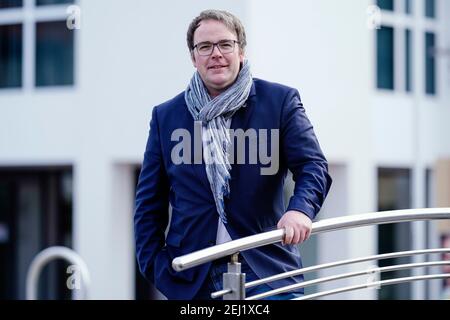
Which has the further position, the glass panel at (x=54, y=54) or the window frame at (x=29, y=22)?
the window frame at (x=29, y=22)

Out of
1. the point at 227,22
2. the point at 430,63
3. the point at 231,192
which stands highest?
the point at 430,63

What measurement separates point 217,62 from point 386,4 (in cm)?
428

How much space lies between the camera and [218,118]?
283cm

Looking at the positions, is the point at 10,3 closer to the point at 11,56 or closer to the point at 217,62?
the point at 11,56

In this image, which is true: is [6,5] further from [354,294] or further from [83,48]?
[354,294]

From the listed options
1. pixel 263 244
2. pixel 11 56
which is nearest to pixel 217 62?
pixel 263 244

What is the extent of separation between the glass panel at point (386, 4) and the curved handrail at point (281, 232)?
13.5 ft

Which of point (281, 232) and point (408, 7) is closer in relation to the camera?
point (281, 232)

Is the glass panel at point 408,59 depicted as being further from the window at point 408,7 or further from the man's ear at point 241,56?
the man's ear at point 241,56

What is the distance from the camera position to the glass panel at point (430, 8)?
732 cm

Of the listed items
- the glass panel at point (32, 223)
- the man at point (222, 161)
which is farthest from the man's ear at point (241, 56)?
the glass panel at point (32, 223)

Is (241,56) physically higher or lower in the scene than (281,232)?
higher

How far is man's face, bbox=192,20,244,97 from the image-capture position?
282 centimetres

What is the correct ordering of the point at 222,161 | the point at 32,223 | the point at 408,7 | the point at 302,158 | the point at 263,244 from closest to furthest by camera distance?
the point at 263,244
the point at 302,158
the point at 222,161
the point at 408,7
the point at 32,223
